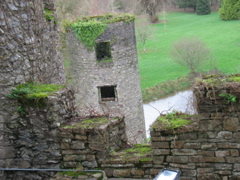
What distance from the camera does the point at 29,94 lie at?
16.2 ft

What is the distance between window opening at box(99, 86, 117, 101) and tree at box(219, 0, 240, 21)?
27.0 m

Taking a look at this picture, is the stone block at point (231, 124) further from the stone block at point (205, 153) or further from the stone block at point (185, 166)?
the stone block at point (185, 166)

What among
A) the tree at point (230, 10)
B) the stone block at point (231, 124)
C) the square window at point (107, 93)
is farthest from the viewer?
the tree at point (230, 10)

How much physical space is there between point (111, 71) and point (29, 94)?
1116 cm

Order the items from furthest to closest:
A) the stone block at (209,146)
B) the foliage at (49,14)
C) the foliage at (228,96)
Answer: the foliage at (49,14) → the stone block at (209,146) → the foliage at (228,96)

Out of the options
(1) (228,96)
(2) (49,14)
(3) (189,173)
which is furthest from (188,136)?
(2) (49,14)

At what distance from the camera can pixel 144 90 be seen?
26.2 m

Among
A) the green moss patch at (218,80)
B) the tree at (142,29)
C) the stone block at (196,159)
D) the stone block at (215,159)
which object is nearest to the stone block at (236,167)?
the stone block at (215,159)

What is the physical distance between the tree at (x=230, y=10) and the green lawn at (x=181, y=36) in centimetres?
82

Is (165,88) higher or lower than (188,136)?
lower

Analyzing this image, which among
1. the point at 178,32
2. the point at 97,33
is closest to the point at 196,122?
the point at 97,33

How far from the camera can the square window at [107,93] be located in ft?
53.6

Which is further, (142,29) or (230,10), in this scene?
(230,10)

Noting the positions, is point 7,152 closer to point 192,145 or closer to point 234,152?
point 192,145
